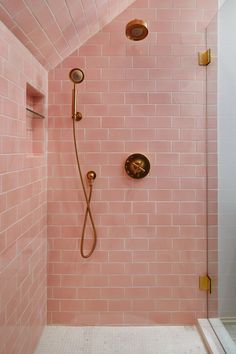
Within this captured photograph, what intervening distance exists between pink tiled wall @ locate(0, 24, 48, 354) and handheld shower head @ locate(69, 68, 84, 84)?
21cm

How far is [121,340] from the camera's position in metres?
2.07

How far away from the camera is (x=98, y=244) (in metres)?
2.25

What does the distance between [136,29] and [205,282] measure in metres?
1.78

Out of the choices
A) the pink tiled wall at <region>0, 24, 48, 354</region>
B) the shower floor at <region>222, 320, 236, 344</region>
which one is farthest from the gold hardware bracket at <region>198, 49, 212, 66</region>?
the shower floor at <region>222, 320, 236, 344</region>

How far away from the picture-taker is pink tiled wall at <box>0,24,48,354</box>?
4.74 ft

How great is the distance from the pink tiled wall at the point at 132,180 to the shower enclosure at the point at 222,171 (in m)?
0.07

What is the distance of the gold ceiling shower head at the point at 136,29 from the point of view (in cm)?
192

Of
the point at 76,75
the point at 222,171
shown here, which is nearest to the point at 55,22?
the point at 76,75

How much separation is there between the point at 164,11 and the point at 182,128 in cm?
83

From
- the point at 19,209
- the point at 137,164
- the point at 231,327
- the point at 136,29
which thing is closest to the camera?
the point at 19,209

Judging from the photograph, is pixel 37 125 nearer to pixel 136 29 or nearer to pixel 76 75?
pixel 76 75

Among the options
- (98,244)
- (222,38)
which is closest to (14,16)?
(222,38)

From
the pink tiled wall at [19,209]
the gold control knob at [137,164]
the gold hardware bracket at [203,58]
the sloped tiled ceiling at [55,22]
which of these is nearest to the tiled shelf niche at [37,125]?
the pink tiled wall at [19,209]

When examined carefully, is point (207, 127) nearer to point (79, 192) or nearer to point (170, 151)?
point (170, 151)
